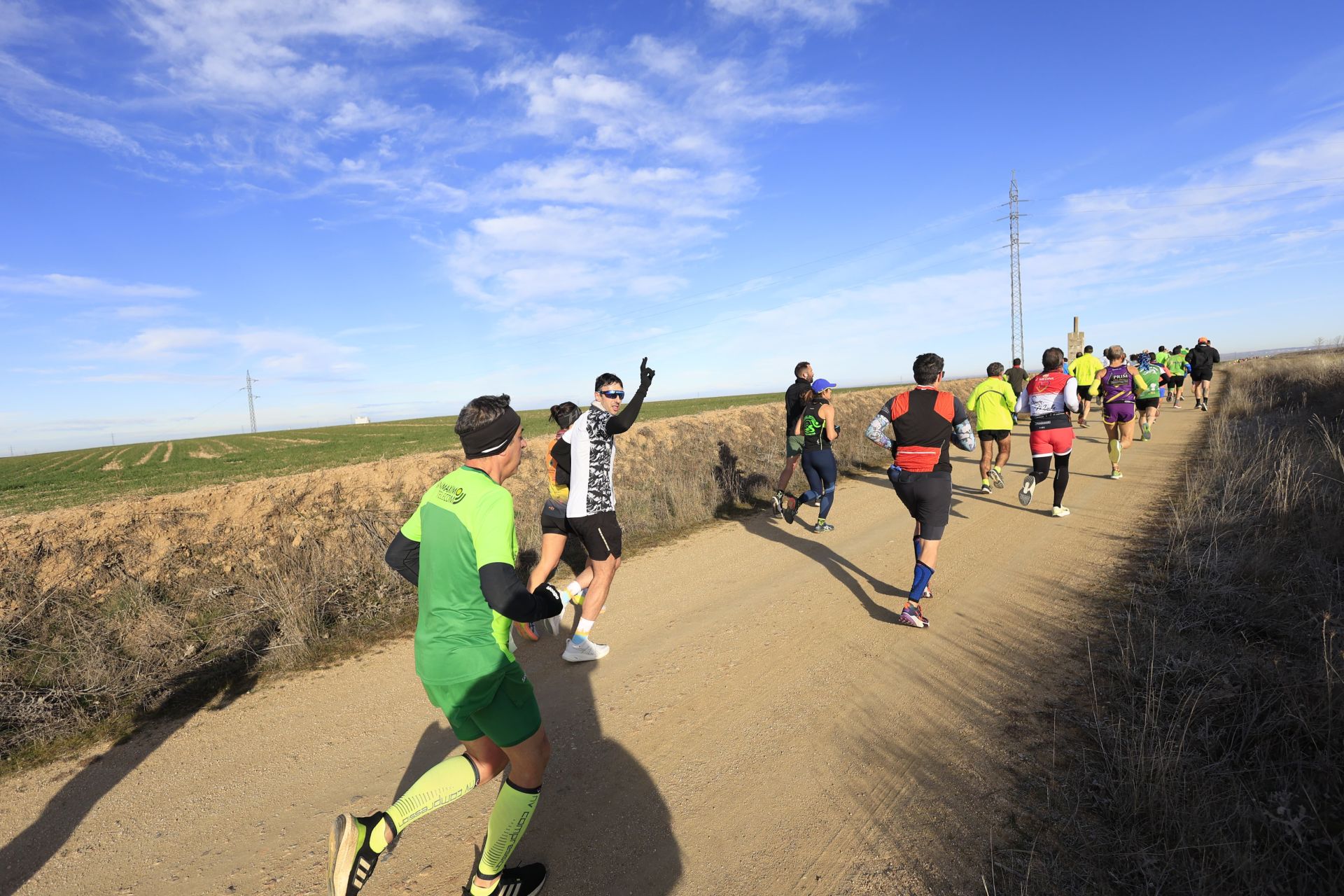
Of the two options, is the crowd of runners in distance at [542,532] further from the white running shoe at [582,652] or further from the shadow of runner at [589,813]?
the shadow of runner at [589,813]

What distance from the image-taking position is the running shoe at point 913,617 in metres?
5.02

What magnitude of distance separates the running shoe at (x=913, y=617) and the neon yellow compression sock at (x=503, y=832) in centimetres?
358

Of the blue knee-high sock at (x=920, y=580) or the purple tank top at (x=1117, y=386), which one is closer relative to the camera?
the blue knee-high sock at (x=920, y=580)

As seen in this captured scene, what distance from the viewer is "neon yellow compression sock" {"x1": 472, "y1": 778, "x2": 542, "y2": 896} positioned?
246 centimetres

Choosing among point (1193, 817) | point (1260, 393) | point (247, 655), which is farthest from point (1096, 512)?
point (1260, 393)

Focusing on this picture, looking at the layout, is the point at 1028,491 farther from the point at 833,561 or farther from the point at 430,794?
the point at 430,794

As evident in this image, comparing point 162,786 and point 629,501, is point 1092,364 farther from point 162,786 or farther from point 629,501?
point 162,786

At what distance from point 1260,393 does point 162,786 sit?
25.0m

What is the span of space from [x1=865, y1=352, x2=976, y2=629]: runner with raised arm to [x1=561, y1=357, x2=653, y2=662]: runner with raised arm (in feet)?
7.22

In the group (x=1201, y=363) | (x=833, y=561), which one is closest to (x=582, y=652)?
(x=833, y=561)

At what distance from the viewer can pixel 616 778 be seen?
3.38m

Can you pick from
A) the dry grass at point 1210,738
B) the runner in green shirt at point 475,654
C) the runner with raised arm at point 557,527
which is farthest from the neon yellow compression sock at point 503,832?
the runner with raised arm at point 557,527

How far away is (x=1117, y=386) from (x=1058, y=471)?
341 centimetres

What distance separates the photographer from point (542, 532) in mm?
5965
